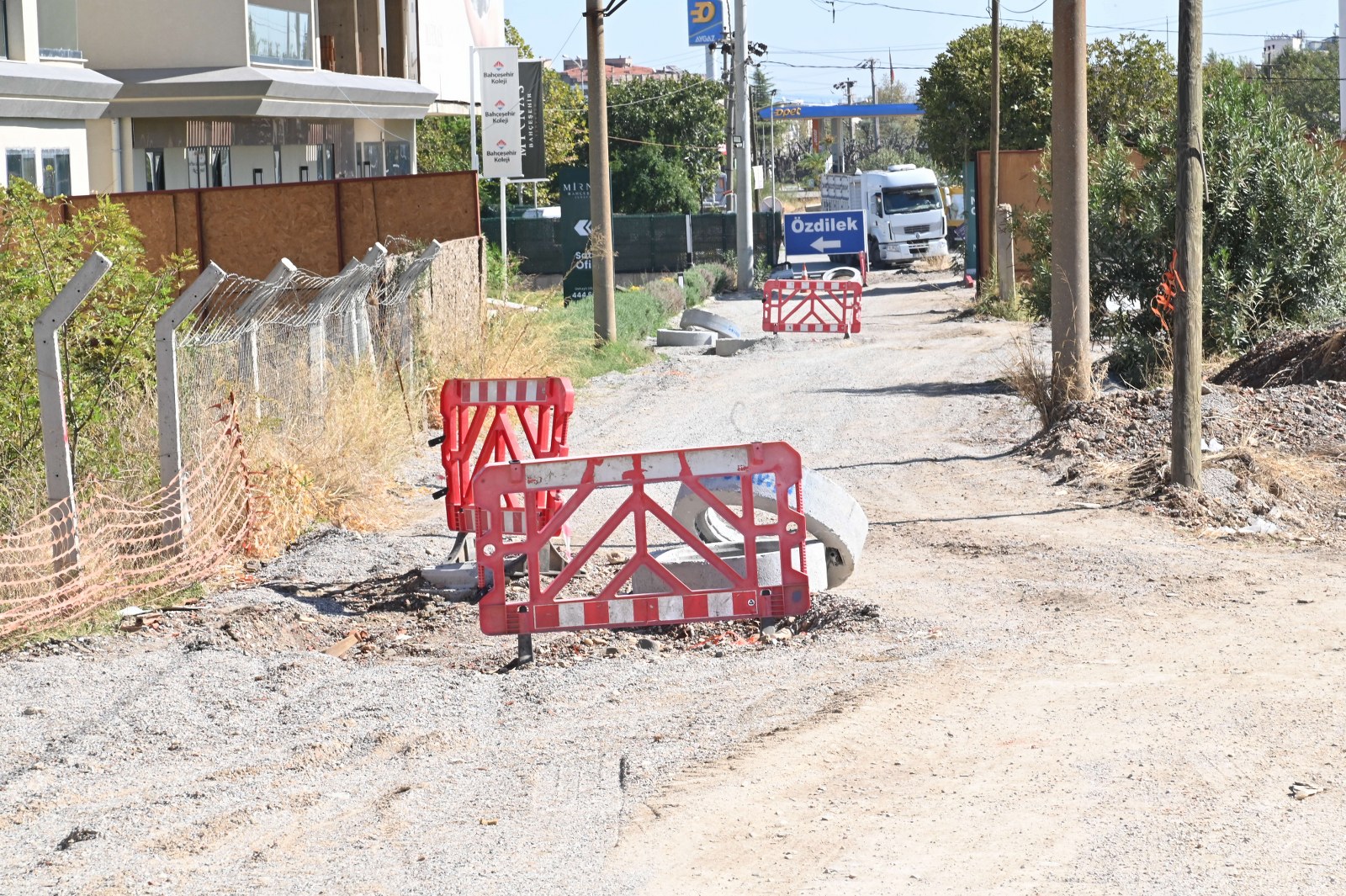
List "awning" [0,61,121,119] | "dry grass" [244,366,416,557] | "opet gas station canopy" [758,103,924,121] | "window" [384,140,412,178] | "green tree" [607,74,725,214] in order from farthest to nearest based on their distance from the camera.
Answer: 1. "opet gas station canopy" [758,103,924,121]
2. "green tree" [607,74,725,214]
3. "window" [384,140,412,178]
4. "awning" [0,61,121,119]
5. "dry grass" [244,366,416,557]

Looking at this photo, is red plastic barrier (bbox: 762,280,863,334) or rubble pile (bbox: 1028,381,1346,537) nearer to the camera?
rubble pile (bbox: 1028,381,1346,537)

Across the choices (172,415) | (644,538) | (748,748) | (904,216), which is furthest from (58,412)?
(904,216)

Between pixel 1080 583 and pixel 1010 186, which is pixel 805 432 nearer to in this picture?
pixel 1080 583

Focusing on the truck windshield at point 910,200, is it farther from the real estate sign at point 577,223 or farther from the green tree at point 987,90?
the real estate sign at point 577,223

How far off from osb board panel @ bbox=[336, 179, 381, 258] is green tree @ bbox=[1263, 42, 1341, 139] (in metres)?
75.2

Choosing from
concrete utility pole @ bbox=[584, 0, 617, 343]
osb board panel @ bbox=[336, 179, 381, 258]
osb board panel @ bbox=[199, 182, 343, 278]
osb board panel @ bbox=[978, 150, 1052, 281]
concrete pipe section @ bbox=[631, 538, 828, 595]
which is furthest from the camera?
osb board panel @ bbox=[978, 150, 1052, 281]

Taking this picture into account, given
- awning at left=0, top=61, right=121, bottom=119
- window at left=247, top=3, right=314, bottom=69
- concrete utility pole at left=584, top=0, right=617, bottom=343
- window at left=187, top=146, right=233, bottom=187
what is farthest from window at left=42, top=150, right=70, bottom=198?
concrete utility pole at left=584, top=0, right=617, bottom=343

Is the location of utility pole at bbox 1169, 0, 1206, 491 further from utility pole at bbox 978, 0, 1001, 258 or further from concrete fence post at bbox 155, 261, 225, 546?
utility pole at bbox 978, 0, 1001, 258

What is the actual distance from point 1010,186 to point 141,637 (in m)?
26.7

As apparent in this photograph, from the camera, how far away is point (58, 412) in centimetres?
802

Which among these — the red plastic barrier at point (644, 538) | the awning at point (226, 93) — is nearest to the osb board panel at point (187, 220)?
the awning at point (226, 93)

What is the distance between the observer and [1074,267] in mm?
14508

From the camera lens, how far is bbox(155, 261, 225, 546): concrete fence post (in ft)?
29.1

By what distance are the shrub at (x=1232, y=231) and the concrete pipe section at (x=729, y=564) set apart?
903 centimetres
